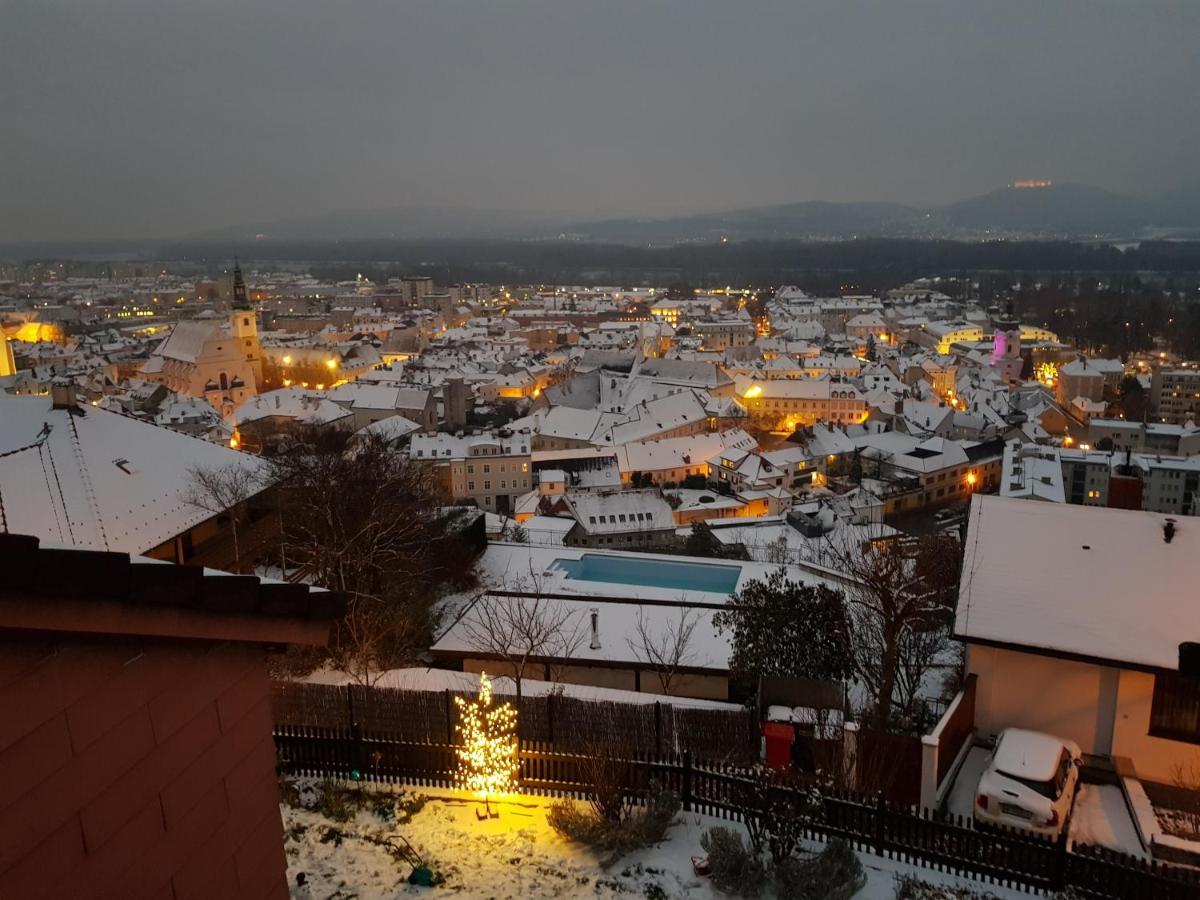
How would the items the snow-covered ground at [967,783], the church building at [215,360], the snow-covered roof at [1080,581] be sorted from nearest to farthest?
1. the snow-covered ground at [967,783]
2. the snow-covered roof at [1080,581]
3. the church building at [215,360]

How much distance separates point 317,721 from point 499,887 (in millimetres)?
3350

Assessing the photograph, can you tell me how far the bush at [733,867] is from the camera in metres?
5.89

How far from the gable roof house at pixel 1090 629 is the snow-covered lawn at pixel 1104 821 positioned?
22.9 inches

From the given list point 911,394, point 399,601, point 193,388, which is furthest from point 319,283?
point 399,601

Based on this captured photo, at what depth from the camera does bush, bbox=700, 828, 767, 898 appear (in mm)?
5887

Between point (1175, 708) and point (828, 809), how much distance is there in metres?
3.60

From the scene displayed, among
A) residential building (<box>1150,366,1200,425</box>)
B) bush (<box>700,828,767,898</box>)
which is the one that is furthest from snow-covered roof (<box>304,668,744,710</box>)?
residential building (<box>1150,366,1200,425</box>)

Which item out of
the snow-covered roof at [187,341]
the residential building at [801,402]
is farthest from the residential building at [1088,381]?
the snow-covered roof at [187,341]

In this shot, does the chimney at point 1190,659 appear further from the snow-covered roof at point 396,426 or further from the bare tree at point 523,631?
the snow-covered roof at point 396,426

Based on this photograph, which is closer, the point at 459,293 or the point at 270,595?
the point at 270,595

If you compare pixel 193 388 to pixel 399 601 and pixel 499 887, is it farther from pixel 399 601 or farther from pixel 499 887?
pixel 499 887

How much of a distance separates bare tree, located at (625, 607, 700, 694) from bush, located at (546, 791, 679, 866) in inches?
137

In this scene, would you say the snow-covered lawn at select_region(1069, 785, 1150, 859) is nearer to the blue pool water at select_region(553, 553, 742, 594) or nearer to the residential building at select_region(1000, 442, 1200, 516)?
the blue pool water at select_region(553, 553, 742, 594)

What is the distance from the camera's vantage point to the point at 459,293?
148875 mm
